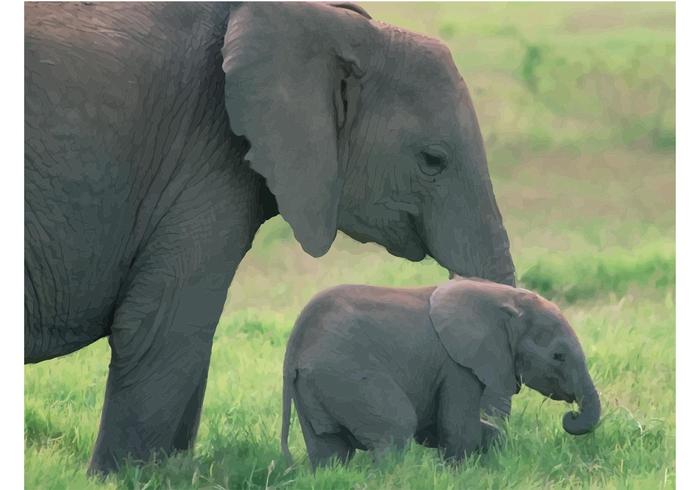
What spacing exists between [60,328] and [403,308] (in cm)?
108

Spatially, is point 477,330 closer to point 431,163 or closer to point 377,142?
point 431,163

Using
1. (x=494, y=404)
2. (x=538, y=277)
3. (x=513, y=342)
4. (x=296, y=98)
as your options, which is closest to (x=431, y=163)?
(x=296, y=98)

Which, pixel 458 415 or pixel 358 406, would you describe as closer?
pixel 358 406

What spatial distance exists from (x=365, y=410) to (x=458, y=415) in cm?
33

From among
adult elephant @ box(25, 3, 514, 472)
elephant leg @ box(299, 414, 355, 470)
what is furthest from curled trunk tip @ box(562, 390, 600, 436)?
adult elephant @ box(25, 3, 514, 472)

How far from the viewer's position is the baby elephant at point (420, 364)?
4.88 meters

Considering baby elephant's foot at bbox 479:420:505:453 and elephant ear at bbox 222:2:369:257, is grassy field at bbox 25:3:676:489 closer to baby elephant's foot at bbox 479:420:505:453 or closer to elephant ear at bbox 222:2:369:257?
baby elephant's foot at bbox 479:420:505:453

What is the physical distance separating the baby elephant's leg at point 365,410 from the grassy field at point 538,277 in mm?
100

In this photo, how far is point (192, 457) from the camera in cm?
492

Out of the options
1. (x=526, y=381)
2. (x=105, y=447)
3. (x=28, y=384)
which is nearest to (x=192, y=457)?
(x=105, y=447)

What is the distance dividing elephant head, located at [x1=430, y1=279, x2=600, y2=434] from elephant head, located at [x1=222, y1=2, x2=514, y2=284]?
0.11 m

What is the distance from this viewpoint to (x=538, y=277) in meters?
8.45

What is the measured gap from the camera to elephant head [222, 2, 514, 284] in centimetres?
484

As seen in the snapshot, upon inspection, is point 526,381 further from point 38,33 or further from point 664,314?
point 664,314
